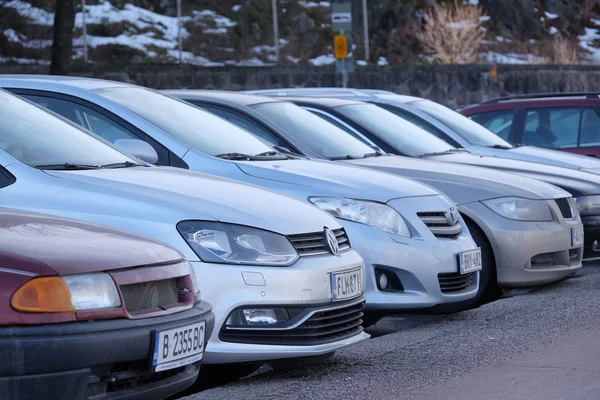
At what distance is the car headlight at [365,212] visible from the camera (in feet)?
23.3

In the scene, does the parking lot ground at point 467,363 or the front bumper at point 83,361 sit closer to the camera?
the front bumper at point 83,361

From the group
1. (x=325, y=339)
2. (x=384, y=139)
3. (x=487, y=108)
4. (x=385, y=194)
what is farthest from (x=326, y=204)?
(x=487, y=108)

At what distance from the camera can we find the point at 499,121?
14172mm

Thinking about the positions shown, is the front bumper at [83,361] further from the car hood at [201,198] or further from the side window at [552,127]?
the side window at [552,127]

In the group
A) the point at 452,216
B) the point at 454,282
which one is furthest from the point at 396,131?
the point at 454,282

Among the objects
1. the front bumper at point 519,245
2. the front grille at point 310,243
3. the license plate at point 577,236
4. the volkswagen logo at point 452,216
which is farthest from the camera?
the license plate at point 577,236

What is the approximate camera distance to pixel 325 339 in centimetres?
579

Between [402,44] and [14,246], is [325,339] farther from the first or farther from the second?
[402,44]

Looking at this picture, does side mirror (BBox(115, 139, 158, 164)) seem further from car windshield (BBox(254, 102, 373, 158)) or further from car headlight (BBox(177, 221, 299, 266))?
car windshield (BBox(254, 102, 373, 158))

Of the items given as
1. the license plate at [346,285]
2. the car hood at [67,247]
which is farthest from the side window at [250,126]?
the car hood at [67,247]

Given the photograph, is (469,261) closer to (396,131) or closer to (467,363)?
(467,363)

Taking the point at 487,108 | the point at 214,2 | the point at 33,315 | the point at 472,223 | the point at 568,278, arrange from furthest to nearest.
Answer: the point at 214,2
the point at 487,108
the point at 568,278
the point at 472,223
the point at 33,315

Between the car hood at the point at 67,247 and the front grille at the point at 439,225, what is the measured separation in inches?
128

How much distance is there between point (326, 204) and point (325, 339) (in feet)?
4.90
